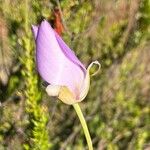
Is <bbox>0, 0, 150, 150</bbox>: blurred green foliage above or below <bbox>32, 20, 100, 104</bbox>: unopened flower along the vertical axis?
above

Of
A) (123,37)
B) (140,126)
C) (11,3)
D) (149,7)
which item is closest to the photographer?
(149,7)

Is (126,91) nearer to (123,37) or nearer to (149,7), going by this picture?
(123,37)

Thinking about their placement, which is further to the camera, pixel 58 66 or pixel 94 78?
pixel 94 78

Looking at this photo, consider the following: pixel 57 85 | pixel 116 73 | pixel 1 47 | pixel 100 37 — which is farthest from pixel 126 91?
pixel 57 85

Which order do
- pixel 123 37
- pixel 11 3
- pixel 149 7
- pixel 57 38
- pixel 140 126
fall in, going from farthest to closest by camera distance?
pixel 140 126, pixel 123 37, pixel 11 3, pixel 149 7, pixel 57 38

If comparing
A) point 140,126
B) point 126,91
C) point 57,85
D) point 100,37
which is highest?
point 100,37

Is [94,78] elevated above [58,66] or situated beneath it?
elevated above

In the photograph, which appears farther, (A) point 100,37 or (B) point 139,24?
(A) point 100,37
